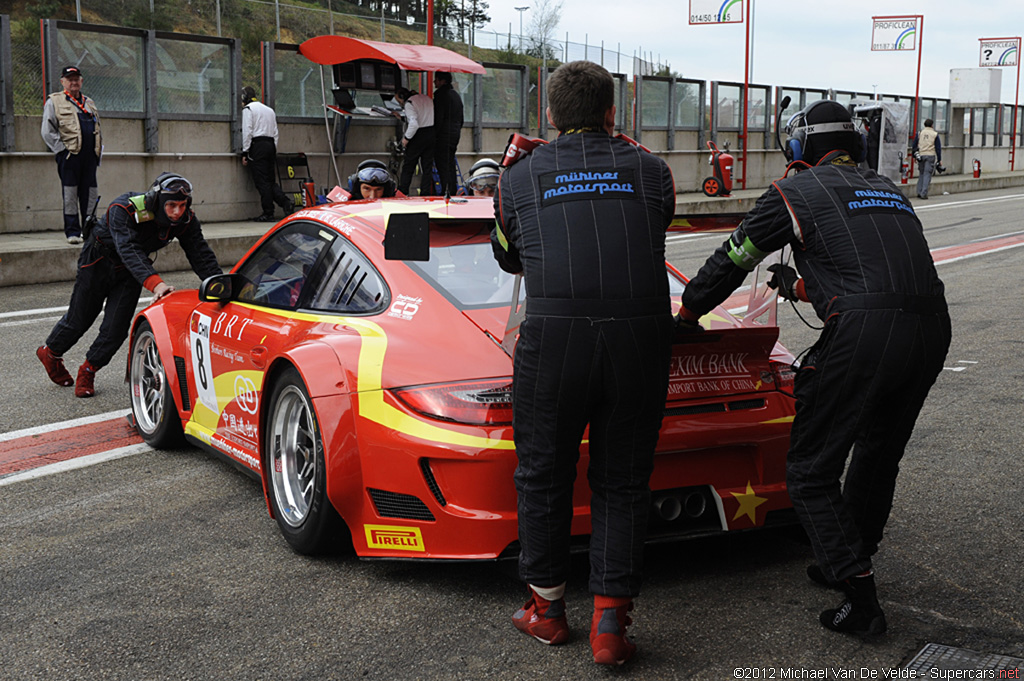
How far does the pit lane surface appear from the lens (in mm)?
3279

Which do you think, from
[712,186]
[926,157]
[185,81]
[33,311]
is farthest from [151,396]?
[926,157]

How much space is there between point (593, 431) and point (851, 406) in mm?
795

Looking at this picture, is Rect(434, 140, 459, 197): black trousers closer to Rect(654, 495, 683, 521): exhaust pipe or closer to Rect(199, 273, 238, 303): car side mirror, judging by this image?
Rect(199, 273, 238, 303): car side mirror

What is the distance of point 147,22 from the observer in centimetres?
3114

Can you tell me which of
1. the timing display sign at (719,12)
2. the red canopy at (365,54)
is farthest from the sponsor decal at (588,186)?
the timing display sign at (719,12)

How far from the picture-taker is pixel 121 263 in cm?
706

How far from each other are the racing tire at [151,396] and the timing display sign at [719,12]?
2951 centimetres

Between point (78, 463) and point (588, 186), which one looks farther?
point (78, 463)

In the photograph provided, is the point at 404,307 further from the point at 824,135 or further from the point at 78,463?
the point at 78,463

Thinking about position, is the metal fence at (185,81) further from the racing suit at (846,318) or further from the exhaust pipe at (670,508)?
the racing suit at (846,318)

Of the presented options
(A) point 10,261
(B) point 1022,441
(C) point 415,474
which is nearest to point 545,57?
(A) point 10,261

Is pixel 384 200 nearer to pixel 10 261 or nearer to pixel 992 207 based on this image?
pixel 10 261

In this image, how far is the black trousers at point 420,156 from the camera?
16.6 meters

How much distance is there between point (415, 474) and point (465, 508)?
21cm
